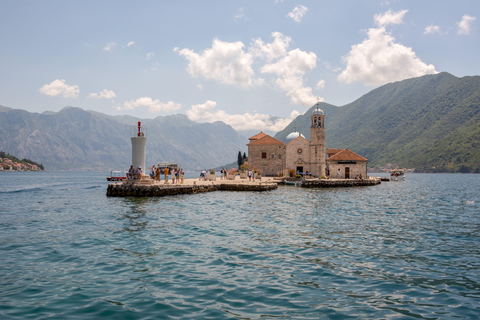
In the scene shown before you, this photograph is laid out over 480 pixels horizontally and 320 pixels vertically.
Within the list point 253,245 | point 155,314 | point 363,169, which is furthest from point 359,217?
point 363,169

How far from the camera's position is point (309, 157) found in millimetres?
69062

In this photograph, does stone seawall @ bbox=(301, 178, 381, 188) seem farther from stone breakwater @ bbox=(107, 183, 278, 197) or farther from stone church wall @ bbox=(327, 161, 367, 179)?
stone breakwater @ bbox=(107, 183, 278, 197)

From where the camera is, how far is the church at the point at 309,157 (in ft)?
214

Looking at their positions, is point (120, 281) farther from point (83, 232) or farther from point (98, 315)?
point (83, 232)

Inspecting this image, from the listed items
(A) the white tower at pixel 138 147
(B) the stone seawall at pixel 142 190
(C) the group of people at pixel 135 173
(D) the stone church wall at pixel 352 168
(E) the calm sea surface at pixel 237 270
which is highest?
(A) the white tower at pixel 138 147

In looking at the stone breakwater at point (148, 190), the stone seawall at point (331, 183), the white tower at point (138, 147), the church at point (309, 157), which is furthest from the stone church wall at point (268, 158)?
the white tower at point (138, 147)

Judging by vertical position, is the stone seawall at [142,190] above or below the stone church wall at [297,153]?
below

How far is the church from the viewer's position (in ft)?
214

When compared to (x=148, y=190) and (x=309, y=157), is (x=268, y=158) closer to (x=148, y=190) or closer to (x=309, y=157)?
(x=309, y=157)

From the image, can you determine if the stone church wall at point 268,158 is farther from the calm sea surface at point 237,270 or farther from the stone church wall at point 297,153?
the calm sea surface at point 237,270

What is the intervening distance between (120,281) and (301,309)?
15.6ft

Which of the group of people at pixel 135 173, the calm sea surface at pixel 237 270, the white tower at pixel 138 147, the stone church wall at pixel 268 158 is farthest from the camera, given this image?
the stone church wall at pixel 268 158

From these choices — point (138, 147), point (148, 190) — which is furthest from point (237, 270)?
point (138, 147)

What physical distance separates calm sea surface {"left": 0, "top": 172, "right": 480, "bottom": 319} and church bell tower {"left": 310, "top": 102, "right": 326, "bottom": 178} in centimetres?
4591
